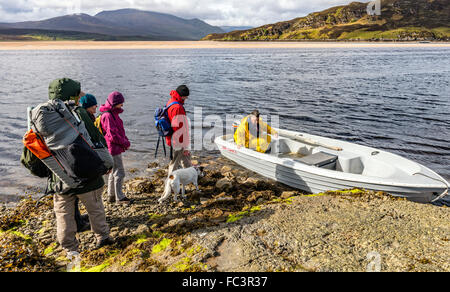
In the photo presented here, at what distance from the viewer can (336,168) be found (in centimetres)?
930

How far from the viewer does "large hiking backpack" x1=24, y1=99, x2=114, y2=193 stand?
395 centimetres

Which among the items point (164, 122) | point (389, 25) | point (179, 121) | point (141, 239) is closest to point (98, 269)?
point (141, 239)

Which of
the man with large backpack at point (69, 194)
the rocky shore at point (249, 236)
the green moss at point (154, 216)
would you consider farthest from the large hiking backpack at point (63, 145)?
the green moss at point (154, 216)

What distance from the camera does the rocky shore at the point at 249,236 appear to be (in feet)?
14.7

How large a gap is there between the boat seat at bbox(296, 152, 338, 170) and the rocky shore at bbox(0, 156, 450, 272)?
4.68ft

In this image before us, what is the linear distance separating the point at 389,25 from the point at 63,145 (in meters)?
201

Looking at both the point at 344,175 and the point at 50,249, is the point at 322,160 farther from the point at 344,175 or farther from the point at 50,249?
the point at 50,249

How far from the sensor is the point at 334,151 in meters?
9.60

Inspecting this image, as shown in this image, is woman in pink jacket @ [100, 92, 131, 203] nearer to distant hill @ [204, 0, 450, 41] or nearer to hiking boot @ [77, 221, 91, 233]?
hiking boot @ [77, 221, 91, 233]

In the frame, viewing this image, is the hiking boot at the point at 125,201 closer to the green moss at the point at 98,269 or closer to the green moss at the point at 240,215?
the green moss at the point at 98,269

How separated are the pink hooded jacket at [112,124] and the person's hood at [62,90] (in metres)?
1.62

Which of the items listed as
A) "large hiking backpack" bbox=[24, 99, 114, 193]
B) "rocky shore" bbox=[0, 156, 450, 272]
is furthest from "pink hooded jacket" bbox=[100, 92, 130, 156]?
"large hiking backpack" bbox=[24, 99, 114, 193]
